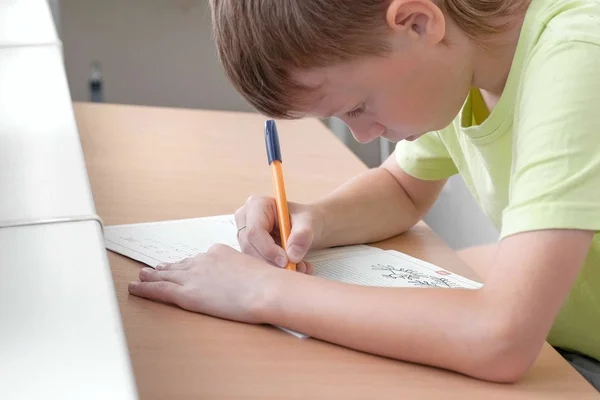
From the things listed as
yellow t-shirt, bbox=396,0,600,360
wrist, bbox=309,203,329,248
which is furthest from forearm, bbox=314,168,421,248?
yellow t-shirt, bbox=396,0,600,360

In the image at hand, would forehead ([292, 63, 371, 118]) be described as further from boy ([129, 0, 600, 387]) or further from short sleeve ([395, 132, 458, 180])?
short sleeve ([395, 132, 458, 180])

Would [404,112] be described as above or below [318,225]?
above

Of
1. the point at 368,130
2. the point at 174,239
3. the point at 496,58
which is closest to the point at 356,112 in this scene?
the point at 368,130

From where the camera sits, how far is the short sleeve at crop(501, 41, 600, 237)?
68 cm

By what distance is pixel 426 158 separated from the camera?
3.57 ft

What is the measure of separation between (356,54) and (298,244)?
207 millimetres

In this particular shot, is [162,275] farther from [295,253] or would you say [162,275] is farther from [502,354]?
[502,354]

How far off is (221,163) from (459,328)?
0.62 m

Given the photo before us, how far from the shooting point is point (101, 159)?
4.03 feet

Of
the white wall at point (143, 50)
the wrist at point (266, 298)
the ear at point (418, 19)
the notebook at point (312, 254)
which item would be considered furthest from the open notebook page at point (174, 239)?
the white wall at point (143, 50)

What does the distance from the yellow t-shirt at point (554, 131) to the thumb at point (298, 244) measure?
0.20 m

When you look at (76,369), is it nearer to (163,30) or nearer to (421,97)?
(421,97)

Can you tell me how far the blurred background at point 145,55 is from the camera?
248 cm

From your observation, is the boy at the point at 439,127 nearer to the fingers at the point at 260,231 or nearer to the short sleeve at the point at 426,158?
the fingers at the point at 260,231
